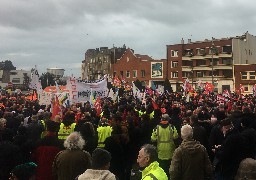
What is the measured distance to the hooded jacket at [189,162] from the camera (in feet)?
19.8

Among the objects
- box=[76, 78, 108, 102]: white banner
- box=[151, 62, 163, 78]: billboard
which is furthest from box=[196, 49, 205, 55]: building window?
box=[76, 78, 108, 102]: white banner

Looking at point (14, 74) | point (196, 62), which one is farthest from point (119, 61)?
point (14, 74)

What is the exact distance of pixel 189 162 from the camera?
19.8 ft

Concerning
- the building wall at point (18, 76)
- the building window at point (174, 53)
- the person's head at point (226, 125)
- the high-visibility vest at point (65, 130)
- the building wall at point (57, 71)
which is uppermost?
the building window at point (174, 53)

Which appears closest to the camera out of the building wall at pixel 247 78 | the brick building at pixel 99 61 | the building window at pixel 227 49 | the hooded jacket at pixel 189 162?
the hooded jacket at pixel 189 162

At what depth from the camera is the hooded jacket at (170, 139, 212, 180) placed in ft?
19.8

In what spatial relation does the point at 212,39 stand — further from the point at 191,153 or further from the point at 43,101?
the point at 191,153

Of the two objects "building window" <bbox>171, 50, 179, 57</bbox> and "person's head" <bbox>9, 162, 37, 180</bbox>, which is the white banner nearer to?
"person's head" <bbox>9, 162, 37, 180</bbox>

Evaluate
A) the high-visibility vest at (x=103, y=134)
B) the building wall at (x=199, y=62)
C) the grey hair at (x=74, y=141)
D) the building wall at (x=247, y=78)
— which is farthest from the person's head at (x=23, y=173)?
the building wall at (x=199, y=62)

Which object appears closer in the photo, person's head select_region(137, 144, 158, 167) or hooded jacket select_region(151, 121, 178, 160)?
person's head select_region(137, 144, 158, 167)

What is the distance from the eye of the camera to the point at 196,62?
255 ft

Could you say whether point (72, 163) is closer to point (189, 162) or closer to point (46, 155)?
point (46, 155)

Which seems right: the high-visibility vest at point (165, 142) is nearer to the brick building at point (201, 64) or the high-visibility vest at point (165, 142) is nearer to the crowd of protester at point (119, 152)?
the crowd of protester at point (119, 152)

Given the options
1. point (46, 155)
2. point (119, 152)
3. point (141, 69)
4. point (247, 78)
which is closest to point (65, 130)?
point (119, 152)
